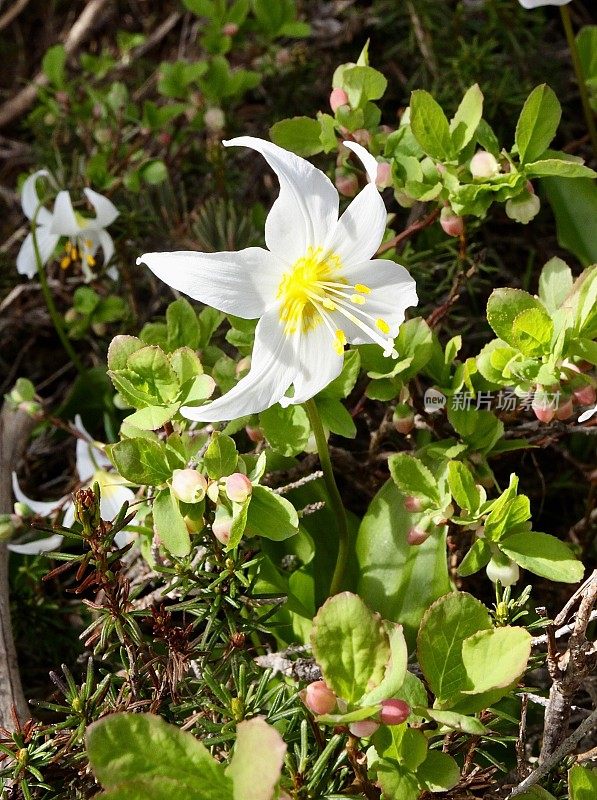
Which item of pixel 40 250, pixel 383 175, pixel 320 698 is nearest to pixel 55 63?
pixel 40 250

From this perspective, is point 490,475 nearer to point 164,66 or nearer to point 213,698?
point 213,698

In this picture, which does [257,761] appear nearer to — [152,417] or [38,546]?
[152,417]

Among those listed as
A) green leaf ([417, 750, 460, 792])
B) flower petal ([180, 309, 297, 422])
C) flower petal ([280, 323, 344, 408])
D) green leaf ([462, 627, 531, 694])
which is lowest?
green leaf ([417, 750, 460, 792])

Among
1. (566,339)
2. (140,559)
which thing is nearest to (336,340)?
(566,339)

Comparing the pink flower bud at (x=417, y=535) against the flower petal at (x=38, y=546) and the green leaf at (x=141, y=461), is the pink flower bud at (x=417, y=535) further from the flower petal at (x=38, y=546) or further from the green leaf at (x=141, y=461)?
the flower petal at (x=38, y=546)

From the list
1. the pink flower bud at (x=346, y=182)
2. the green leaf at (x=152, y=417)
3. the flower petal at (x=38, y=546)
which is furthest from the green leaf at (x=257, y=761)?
the pink flower bud at (x=346, y=182)

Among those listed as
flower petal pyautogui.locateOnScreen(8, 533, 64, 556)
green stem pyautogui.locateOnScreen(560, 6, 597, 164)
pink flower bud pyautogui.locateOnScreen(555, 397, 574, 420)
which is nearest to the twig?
pink flower bud pyautogui.locateOnScreen(555, 397, 574, 420)

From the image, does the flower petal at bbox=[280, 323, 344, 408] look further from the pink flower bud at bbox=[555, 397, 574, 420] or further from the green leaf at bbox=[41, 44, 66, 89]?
the green leaf at bbox=[41, 44, 66, 89]
